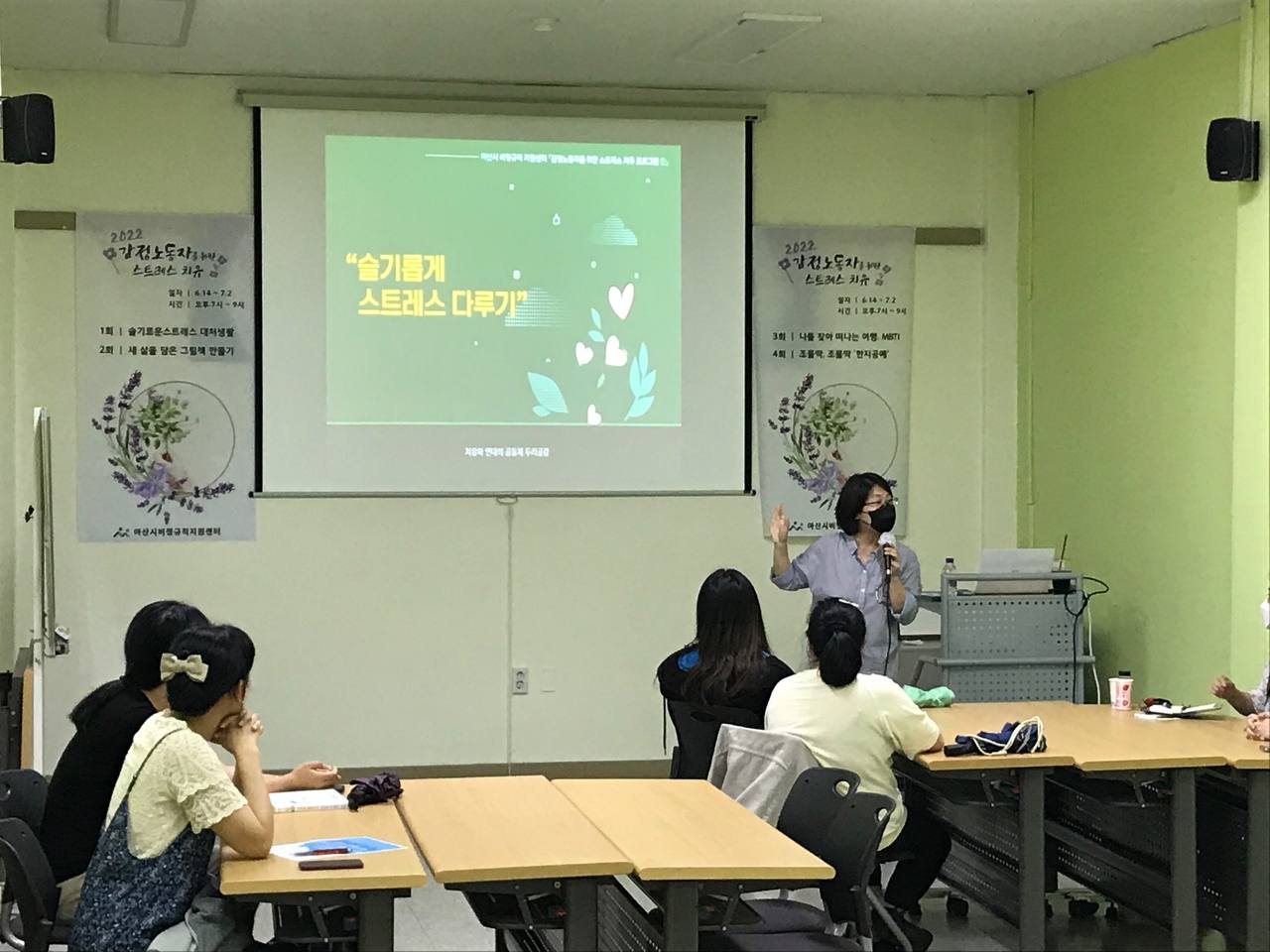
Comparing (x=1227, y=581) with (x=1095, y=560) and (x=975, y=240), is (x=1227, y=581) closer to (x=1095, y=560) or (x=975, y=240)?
(x=1095, y=560)

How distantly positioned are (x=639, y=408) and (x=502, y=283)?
842mm

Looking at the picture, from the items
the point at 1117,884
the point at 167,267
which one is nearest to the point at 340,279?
the point at 167,267

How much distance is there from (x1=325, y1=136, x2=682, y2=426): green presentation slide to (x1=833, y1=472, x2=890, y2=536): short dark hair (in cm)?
149

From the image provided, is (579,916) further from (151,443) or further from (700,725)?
(151,443)

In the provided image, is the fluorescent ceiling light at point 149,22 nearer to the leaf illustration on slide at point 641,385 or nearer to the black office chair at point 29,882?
the leaf illustration on slide at point 641,385

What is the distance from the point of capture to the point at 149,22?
5.94 meters

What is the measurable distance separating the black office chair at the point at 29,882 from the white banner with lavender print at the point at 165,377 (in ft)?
11.1

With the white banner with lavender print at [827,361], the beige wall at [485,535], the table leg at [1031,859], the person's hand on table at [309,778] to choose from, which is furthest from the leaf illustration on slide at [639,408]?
the person's hand on table at [309,778]

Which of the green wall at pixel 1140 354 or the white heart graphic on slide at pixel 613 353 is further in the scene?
the white heart graphic on slide at pixel 613 353

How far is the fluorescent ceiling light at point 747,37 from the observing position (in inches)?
235

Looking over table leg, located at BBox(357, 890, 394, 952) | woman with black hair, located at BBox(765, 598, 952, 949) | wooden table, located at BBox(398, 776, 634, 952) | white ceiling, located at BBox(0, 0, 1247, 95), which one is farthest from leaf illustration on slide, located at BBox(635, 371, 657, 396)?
table leg, located at BBox(357, 890, 394, 952)

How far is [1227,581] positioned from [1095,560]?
985 mm

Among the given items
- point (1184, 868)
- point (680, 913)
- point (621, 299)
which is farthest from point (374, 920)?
point (621, 299)

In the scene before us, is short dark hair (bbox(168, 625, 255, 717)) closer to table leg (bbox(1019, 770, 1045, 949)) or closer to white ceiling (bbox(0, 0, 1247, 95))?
table leg (bbox(1019, 770, 1045, 949))
